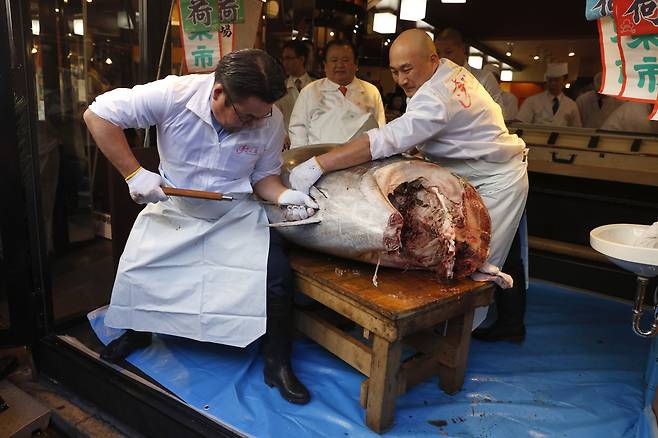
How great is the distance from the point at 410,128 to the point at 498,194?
29.1 inches

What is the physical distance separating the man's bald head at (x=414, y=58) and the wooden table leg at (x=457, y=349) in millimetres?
1382

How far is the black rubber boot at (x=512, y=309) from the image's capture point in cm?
342

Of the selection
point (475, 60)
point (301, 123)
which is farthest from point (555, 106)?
point (301, 123)

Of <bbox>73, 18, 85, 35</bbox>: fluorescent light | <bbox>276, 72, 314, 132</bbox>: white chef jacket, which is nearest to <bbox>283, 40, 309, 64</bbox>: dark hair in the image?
<bbox>276, 72, 314, 132</bbox>: white chef jacket

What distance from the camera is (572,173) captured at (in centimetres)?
485

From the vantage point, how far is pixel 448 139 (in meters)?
2.96

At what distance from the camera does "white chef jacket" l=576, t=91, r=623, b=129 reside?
7.70 m

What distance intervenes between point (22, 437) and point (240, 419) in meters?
1.35

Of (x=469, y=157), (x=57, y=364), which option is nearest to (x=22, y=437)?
(x=57, y=364)

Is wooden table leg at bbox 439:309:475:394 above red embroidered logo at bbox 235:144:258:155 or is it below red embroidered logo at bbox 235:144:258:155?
below

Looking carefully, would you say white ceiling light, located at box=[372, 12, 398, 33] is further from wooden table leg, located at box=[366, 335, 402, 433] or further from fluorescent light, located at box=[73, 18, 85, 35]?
wooden table leg, located at box=[366, 335, 402, 433]

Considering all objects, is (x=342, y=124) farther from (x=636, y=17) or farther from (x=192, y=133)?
(x=636, y=17)

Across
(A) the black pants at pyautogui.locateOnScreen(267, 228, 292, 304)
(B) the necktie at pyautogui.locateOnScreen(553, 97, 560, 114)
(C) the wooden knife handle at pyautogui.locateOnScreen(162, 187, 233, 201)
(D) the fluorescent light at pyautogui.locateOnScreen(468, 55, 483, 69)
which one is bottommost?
(A) the black pants at pyautogui.locateOnScreen(267, 228, 292, 304)

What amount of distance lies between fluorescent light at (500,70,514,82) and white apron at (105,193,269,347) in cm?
817
